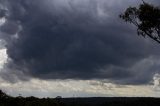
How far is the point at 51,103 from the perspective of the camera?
105 ft

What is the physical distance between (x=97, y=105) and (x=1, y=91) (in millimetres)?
26559

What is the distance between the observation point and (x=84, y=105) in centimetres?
5856

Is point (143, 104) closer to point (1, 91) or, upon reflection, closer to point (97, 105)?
point (97, 105)

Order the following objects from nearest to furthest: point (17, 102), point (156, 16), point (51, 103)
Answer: point (51, 103)
point (17, 102)
point (156, 16)

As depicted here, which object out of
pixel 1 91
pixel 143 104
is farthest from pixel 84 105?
pixel 1 91

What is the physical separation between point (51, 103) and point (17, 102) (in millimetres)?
3784

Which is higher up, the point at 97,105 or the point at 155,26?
the point at 155,26

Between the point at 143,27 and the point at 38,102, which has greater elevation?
the point at 143,27

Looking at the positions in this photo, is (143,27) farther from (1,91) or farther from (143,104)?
(1,91)

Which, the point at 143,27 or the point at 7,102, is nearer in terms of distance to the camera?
the point at 7,102

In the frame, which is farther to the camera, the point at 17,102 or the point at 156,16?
the point at 156,16

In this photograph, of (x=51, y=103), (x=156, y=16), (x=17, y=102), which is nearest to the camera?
(x=51, y=103)

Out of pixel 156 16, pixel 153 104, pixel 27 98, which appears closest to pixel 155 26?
pixel 156 16

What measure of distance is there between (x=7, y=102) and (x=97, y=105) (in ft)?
89.7
